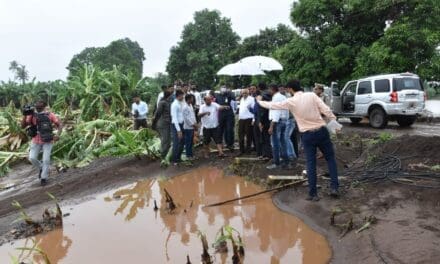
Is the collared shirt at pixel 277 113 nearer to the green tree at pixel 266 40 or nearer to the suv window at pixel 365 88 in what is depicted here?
the suv window at pixel 365 88

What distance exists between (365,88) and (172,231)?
437 inches

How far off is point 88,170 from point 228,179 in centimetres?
353

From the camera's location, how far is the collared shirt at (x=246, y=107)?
9602mm

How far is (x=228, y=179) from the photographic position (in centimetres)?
875

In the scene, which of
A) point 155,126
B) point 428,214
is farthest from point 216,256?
point 155,126

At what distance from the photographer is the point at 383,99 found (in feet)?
47.4

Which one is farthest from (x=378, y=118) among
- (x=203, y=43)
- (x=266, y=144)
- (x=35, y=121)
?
(x=203, y=43)

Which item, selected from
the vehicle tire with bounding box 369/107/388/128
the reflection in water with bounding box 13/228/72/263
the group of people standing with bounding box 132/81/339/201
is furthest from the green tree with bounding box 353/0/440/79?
the reflection in water with bounding box 13/228/72/263

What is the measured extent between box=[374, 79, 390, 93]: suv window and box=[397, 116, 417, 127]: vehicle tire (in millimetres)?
1212

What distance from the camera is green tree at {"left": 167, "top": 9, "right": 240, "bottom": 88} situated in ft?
126

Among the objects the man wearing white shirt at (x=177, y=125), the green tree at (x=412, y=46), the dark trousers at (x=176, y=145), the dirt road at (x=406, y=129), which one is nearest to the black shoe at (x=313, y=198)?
the man wearing white shirt at (x=177, y=125)

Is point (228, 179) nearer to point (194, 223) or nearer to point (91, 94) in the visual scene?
point (194, 223)

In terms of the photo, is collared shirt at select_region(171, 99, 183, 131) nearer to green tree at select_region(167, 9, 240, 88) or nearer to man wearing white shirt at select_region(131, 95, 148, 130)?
man wearing white shirt at select_region(131, 95, 148, 130)

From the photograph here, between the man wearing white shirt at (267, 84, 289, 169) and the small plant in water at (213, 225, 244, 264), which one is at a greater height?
the man wearing white shirt at (267, 84, 289, 169)
